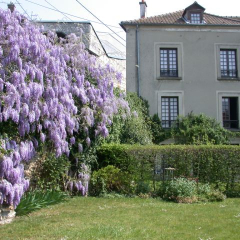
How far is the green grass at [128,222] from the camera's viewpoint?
6.50 metres

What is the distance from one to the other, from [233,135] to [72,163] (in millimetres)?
11085

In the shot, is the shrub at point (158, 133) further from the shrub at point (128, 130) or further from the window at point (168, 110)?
the shrub at point (128, 130)

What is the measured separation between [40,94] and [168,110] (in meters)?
12.8

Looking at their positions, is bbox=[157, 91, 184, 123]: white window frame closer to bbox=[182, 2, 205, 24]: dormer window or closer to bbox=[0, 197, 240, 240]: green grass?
bbox=[182, 2, 205, 24]: dormer window

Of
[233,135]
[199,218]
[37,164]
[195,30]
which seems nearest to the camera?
[199,218]

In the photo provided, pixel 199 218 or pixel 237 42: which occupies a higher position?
Result: pixel 237 42

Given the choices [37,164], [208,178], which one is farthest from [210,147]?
[37,164]

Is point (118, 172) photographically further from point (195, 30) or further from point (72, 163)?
point (195, 30)

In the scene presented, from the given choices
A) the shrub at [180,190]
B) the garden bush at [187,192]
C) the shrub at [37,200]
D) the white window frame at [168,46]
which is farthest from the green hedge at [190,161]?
the white window frame at [168,46]

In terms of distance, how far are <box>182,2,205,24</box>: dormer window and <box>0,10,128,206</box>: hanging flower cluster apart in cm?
1139

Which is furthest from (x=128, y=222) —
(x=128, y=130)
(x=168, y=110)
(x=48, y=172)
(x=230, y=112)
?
(x=230, y=112)

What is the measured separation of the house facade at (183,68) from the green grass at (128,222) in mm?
11181

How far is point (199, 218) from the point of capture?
26.4ft

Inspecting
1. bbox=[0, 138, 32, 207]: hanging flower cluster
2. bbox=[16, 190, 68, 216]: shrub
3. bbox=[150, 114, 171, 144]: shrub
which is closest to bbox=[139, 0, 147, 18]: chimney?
bbox=[150, 114, 171, 144]: shrub
